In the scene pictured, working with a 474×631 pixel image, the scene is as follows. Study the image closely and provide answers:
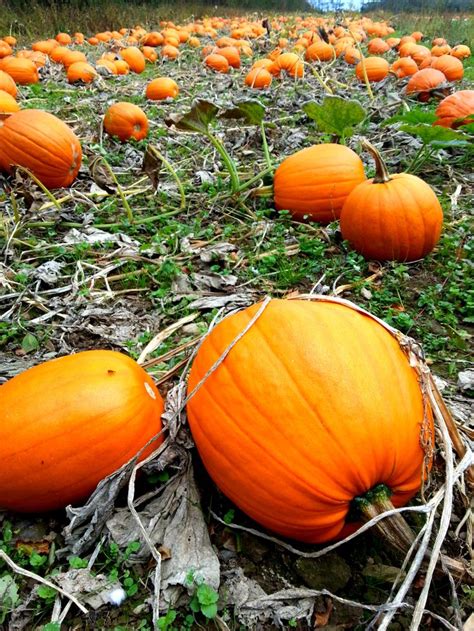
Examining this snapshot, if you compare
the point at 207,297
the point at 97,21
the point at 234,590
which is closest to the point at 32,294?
the point at 207,297

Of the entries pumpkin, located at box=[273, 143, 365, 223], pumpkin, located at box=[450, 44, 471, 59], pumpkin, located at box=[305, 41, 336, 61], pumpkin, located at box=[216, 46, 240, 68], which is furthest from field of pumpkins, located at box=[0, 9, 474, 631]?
pumpkin, located at box=[450, 44, 471, 59]

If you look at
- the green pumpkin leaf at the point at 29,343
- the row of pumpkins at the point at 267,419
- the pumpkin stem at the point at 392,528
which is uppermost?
the row of pumpkins at the point at 267,419

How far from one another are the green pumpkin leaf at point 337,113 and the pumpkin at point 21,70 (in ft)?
19.8

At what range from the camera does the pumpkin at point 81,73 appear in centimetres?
808

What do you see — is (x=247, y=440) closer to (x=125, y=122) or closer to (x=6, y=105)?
(x=125, y=122)

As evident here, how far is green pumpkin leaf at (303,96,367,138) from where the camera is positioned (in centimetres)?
353

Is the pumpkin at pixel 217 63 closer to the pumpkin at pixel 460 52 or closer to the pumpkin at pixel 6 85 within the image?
the pumpkin at pixel 6 85

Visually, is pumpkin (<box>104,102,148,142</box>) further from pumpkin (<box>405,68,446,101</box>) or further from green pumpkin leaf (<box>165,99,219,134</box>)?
pumpkin (<box>405,68,446,101</box>)

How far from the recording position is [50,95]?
7.27m

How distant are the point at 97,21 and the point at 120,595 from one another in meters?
16.9

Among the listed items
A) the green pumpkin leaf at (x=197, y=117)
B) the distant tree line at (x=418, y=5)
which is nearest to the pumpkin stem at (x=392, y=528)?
the green pumpkin leaf at (x=197, y=117)

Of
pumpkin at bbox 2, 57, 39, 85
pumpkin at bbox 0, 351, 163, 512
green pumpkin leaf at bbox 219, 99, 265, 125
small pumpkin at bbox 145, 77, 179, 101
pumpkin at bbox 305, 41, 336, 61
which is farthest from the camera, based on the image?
pumpkin at bbox 305, 41, 336, 61

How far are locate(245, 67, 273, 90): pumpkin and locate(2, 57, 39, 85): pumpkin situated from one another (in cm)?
340

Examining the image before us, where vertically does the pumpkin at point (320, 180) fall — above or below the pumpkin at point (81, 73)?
below
